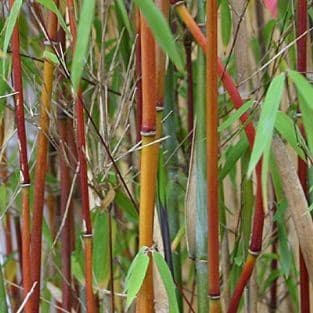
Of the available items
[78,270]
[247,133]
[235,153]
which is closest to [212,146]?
[247,133]

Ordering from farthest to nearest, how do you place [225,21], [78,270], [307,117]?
[78,270] → [225,21] → [307,117]

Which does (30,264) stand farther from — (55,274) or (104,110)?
(55,274)

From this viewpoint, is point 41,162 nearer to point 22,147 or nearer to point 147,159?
point 22,147

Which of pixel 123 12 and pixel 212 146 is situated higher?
pixel 123 12

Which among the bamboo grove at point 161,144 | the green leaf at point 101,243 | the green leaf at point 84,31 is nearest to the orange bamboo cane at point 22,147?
the bamboo grove at point 161,144

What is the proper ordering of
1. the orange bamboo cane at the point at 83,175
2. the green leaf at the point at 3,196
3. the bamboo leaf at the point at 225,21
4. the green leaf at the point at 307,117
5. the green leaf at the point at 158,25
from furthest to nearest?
the green leaf at the point at 3,196, the bamboo leaf at the point at 225,21, the orange bamboo cane at the point at 83,175, the green leaf at the point at 307,117, the green leaf at the point at 158,25

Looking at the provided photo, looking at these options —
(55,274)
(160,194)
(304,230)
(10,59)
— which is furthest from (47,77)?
(55,274)

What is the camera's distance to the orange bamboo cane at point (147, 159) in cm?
58

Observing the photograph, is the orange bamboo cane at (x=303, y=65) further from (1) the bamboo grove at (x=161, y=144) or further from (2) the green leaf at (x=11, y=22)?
(2) the green leaf at (x=11, y=22)

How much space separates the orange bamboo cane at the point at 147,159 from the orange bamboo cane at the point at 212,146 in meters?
0.04

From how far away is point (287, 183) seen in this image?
0.66 metres

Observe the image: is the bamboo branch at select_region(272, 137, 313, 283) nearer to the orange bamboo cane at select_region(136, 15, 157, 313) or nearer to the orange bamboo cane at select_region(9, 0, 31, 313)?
the orange bamboo cane at select_region(136, 15, 157, 313)

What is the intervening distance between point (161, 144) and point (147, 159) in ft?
0.71

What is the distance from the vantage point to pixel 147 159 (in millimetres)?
632
